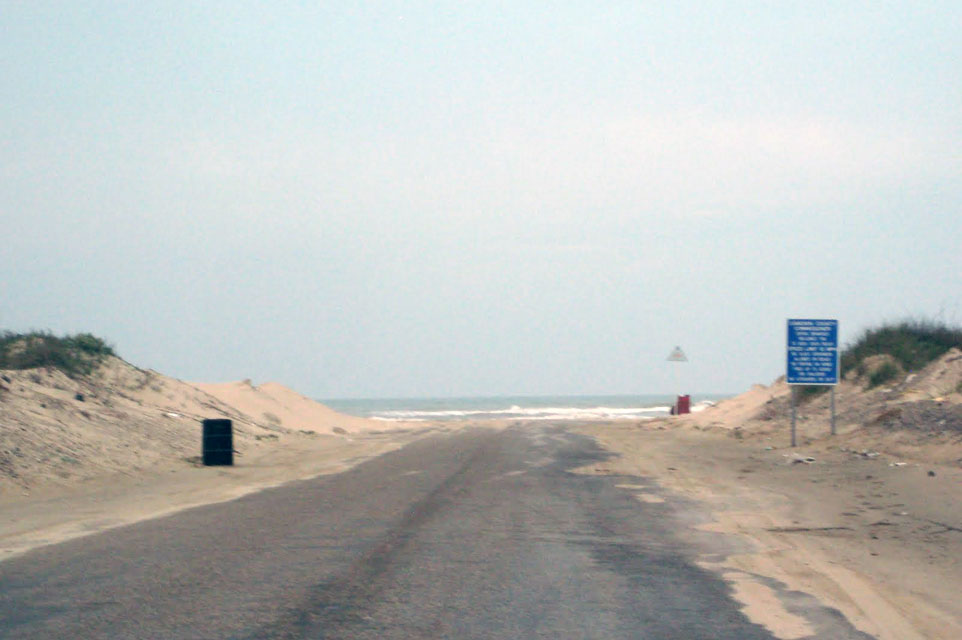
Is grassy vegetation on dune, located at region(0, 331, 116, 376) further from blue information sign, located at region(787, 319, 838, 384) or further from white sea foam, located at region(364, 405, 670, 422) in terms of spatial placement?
white sea foam, located at region(364, 405, 670, 422)

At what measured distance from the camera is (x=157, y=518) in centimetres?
1276

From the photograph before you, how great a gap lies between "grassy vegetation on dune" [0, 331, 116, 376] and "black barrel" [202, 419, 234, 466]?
868 cm

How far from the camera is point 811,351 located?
26312 mm

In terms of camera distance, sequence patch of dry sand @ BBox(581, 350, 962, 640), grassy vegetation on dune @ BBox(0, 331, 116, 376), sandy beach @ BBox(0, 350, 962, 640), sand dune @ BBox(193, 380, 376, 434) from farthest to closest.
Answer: sand dune @ BBox(193, 380, 376, 434), grassy vegetation on dune @ BBox(0, 331, 116, 376), sandy beach @ BBox(0, 350, 962, 640), patch of dry sand @ BBox(581, 350, 962, 640)

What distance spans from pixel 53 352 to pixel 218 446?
1083cm

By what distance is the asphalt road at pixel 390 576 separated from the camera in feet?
22.1

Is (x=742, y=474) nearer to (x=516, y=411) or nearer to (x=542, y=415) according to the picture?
(x=542, y=415)

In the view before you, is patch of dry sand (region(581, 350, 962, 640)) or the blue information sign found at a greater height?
the blue information sign

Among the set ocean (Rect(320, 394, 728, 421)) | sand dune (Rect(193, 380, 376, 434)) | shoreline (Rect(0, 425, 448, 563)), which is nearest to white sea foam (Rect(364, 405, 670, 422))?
ocean (Rect(320, 394, 728, 421))

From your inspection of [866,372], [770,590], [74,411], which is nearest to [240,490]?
[74,411]

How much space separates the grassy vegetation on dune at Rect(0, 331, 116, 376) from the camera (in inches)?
1137

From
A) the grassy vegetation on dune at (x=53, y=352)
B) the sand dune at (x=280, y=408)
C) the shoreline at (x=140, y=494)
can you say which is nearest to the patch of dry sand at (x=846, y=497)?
the shoreline at (x=140, y=494)

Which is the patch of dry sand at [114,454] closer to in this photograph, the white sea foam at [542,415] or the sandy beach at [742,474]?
the sandy beach at [742,474]

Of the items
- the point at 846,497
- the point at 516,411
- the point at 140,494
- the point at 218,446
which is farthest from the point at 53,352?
the point at 516,411
